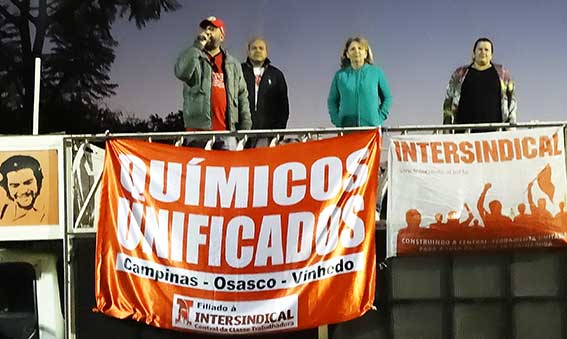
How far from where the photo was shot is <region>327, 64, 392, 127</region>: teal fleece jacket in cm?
724

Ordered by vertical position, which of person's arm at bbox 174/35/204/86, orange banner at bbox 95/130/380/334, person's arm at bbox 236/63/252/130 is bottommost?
orange banner at bbox 95/130/380/334

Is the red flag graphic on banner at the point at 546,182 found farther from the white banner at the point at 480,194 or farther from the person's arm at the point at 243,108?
the person's arm at the point at 243,108

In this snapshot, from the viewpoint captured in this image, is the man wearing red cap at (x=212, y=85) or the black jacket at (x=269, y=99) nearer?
the man wearing red cap at (x=212, y=85)

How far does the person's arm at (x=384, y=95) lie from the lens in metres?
7.31

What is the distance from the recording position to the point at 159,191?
6.74 m

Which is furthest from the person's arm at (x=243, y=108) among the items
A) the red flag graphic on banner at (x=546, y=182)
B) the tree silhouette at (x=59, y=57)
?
the tree silhouette at (x=59, y=57)

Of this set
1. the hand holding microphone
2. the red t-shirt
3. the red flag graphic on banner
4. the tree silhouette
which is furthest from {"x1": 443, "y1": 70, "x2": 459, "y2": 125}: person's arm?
the tree silhouette

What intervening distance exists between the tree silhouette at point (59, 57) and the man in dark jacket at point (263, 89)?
2.69 meters

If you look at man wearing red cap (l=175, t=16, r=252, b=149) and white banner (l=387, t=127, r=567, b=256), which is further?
man wearing red cap (l=175, t=16, r=252, b=149)

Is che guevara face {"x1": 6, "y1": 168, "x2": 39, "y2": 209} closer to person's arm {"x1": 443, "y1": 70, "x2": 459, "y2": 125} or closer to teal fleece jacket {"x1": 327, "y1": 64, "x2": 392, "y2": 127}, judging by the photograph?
A: teal fleece jacket {"x1": 327, "y1": 64, "x2": 392, "y2": 127}

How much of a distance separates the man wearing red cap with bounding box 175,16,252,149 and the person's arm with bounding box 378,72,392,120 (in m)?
1.09

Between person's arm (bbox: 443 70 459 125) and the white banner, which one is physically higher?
person's arm (bbox: 443 70 459 125)

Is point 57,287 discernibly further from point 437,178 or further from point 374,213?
point 437,178

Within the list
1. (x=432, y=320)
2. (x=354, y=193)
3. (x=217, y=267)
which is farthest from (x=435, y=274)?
(x=217, y=267)
